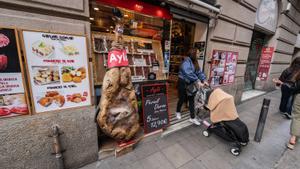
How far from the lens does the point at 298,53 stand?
10344 mm

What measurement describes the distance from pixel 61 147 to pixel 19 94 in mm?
906

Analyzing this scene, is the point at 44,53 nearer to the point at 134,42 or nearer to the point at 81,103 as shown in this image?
the point at 81,103

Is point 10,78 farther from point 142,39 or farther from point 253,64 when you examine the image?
point 253,64

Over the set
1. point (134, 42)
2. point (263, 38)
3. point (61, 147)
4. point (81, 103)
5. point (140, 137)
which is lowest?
point (140, 137)

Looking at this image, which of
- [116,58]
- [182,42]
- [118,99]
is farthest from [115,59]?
[182,42]

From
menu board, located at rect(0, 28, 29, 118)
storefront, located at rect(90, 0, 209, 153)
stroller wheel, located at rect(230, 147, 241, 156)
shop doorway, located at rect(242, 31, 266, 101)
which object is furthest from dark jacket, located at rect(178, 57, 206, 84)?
shop doorway, located at rect(242, 31, 266, 101)

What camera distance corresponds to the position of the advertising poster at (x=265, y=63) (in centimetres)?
664

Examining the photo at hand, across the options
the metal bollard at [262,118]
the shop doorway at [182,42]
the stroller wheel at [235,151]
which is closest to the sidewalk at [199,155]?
the stroller wheel at [235,151]

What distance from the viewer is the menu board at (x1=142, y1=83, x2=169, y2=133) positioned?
286 cm

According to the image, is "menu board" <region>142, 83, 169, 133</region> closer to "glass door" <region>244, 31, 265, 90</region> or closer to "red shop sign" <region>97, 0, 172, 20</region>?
"red shop sign" <region>97, 0, 172, 20</region>

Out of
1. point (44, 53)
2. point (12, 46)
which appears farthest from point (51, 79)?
point (12, 46)

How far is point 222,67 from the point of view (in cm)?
423

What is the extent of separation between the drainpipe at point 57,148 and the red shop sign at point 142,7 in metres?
2.08

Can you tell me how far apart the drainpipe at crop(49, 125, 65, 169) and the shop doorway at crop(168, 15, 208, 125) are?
7.98ft
